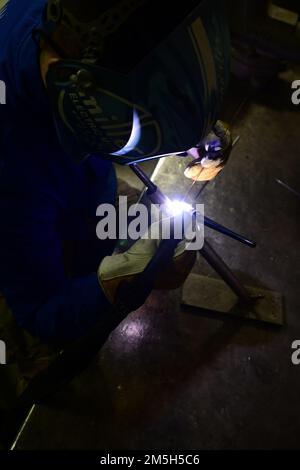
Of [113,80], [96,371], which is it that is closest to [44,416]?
[96,371]

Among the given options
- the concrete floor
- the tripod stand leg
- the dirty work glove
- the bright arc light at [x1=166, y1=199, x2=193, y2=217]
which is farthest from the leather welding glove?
the concrete floor

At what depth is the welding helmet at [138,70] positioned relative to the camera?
855mm

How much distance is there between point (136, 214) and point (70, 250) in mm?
506

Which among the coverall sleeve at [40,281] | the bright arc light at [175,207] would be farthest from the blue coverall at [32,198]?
the bright arc light at [175,207]

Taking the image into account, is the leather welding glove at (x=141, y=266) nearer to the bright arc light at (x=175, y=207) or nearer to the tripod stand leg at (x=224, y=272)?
the bright arc light at (x=175, y=207)

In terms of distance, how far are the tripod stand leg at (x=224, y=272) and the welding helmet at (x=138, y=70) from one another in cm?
100

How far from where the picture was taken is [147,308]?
2.24 meters

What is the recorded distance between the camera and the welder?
0.87 meters

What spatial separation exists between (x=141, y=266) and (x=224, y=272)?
84 centimetres

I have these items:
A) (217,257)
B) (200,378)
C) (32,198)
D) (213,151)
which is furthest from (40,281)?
(200,378)

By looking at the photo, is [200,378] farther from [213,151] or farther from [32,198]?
[32,198]

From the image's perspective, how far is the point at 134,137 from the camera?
1007 mm

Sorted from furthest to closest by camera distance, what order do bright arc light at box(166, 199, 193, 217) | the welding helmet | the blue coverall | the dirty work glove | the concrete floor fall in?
the concrete floor → bright arc light at box(166, 199, 193, 217) → the dirty work glove → the blue coverall → the welding helmet

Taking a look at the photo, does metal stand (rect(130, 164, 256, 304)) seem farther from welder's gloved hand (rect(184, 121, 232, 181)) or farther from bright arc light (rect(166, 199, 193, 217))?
welder's gloved hand (rect(184, 121, 232, 181))
